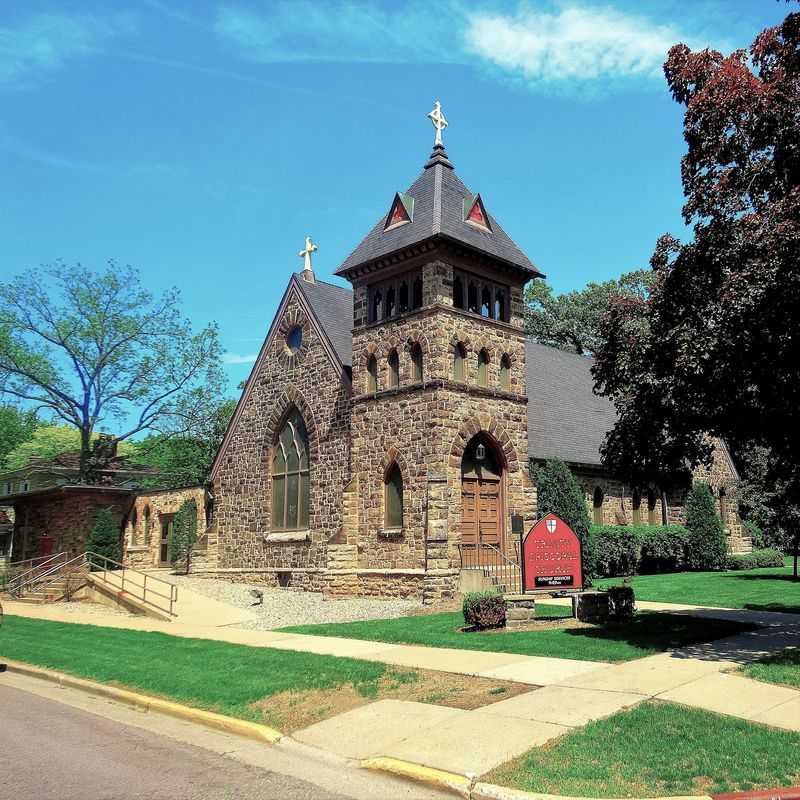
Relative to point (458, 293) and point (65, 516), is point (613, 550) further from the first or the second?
point (65, 516)

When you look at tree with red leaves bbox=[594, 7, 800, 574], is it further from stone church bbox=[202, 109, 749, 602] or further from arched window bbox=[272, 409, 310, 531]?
arched window bbox=[272, 409, 310, 531]

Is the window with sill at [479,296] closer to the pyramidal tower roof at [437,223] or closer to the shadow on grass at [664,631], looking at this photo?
the pyramidal tower roof at [437,223]

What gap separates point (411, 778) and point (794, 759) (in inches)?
133

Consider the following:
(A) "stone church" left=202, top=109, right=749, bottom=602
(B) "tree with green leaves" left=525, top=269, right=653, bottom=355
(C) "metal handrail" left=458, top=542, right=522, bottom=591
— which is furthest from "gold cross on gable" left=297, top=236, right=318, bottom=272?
(B) "tree with green leaves" left=525, top=269, right=653, bottom=355

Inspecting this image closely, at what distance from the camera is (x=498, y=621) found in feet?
51.0

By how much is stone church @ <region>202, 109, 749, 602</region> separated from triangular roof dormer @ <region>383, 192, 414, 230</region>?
0.05 meters

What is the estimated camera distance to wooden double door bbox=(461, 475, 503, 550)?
2367 cm

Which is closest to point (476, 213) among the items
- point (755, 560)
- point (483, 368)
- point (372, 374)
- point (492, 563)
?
point (483, 368)

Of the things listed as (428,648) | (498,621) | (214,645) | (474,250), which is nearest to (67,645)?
(214,645)

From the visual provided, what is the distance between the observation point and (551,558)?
55.0 feet

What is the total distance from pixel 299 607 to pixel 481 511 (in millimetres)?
6186

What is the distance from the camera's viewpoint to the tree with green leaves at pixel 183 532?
115 feet

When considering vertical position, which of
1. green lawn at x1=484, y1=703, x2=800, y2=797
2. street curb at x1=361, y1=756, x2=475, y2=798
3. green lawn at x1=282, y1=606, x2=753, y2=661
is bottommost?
street curb at x1=361, y1=756, x2=475, y2=798

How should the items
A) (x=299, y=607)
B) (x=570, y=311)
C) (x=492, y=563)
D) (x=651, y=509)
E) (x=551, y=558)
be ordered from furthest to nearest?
(x=570, y=311) < (x=651, y=509) < (x=492, y=563) < (x=299, y=607) < (x=551, y=558)
